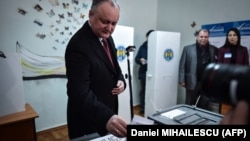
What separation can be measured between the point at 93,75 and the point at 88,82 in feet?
0.27

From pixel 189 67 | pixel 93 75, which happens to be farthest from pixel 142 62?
pixel 93 75

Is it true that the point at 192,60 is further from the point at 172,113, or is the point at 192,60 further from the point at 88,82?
the point at 88,82

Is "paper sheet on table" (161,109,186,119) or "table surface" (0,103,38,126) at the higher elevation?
"paper sheet on table" (161,109,186,119)

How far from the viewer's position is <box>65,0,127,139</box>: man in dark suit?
80cm

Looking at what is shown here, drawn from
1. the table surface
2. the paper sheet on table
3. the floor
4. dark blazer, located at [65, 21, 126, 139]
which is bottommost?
the floor

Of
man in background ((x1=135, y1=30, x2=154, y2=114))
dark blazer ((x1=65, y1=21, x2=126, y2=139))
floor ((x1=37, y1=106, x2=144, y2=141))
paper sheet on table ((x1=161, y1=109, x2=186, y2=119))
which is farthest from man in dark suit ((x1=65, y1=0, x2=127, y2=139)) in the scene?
man in background ((x1=135, y1=30, x2=154, y2=114))

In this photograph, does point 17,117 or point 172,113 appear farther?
point 17,117

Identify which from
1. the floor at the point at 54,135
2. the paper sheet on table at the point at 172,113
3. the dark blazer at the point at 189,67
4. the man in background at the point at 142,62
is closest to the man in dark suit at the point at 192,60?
the dark blazer at the point at 189,67

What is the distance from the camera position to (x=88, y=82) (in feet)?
2.81

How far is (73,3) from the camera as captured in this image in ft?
8.48

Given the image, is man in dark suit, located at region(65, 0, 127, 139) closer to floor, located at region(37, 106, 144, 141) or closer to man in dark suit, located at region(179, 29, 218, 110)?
floor, located at region(37, 106, 144, 141)

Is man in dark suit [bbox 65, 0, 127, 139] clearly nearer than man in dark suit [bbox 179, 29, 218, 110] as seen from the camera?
Yes

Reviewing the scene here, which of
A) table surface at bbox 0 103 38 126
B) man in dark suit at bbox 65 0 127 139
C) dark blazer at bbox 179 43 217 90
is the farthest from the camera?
dark blazer at bbox 179 43 217 90

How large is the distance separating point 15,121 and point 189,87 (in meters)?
2.28
